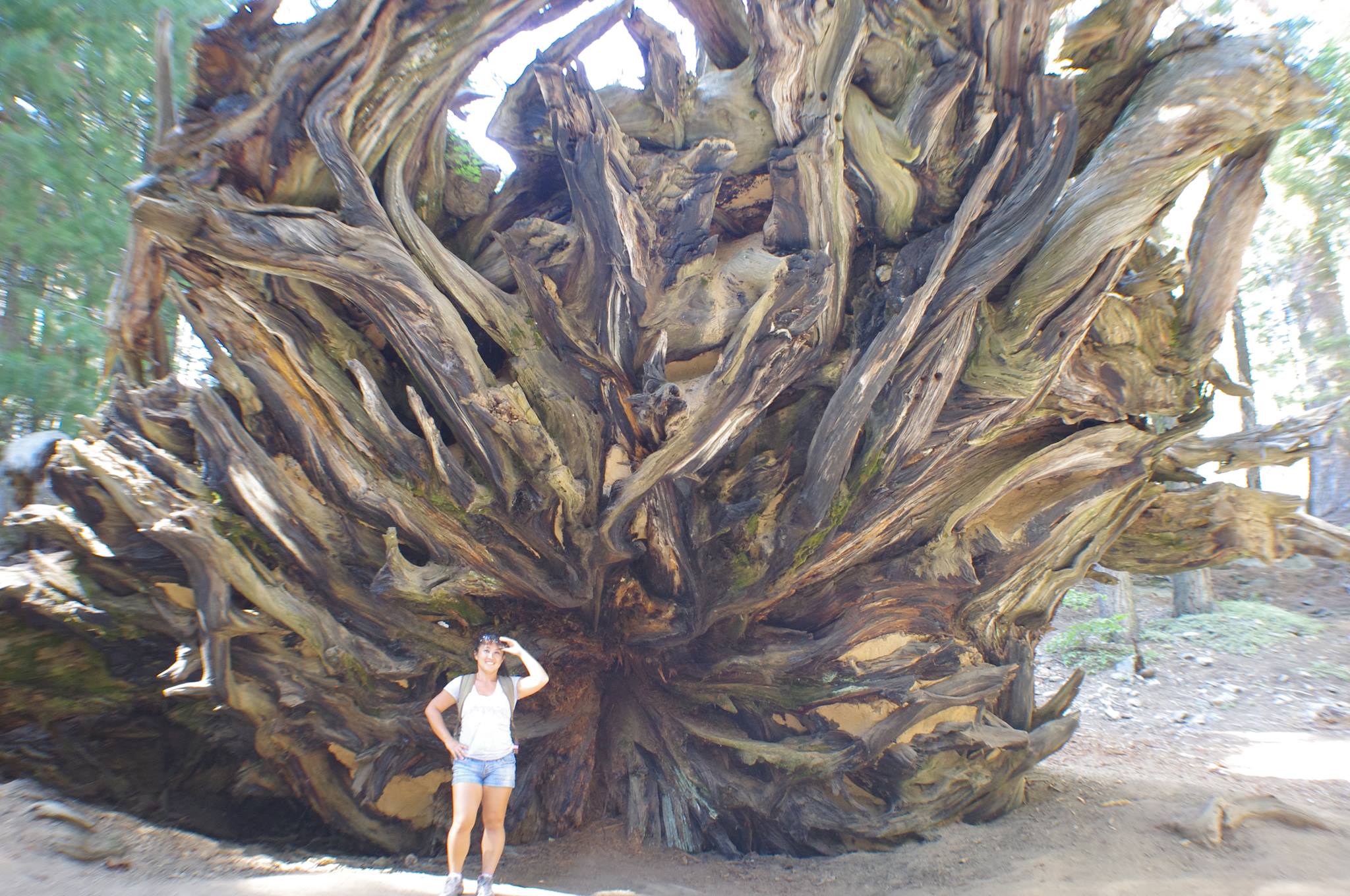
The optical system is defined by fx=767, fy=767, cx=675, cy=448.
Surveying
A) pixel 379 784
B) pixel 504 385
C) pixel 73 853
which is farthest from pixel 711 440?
pixel 73 853

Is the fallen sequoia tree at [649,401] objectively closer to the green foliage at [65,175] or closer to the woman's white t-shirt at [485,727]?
the woman's white t-shirt at [485,727]

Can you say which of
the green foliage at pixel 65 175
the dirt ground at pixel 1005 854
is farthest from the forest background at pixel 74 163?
the dirt ground at pixel 1005 854

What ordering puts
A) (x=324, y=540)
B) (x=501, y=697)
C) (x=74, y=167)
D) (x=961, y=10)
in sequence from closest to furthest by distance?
1. (x=501, y=697)
2. (x=324, y=540)
3. (x=961, y=10)
4. (x=74, y=167)

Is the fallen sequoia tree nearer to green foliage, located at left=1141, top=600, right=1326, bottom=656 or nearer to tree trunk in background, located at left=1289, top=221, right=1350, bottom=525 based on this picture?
green foliage, located at left=1141, top=600, right=1326, bottom=656

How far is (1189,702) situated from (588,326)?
8.54 metres

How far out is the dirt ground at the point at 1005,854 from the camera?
312cm

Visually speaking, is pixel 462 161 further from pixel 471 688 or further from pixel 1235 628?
pixel 1235 628

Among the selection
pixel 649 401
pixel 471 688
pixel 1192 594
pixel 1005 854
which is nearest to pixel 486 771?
pixel 471 688

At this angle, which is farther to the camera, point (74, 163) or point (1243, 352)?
point (1243, 352)

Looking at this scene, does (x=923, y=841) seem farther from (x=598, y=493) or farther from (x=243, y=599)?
(x=243, y=599)

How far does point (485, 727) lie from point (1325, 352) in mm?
12277

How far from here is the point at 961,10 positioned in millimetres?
4453

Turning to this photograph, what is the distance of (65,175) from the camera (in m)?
6.85

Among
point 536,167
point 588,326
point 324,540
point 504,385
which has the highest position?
point 536,167
